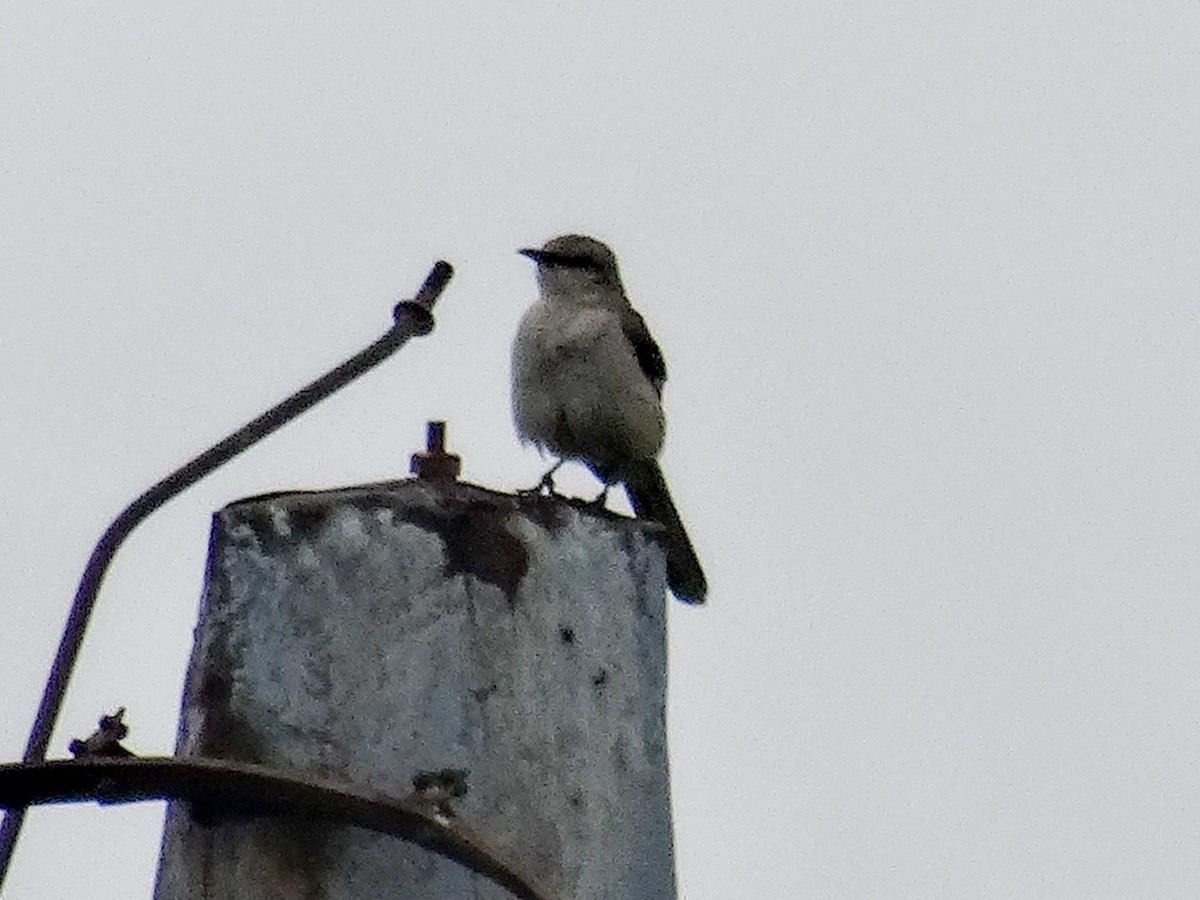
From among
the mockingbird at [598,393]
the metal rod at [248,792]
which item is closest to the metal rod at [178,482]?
the metal rod at [248,792]

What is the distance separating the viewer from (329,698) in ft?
10.8

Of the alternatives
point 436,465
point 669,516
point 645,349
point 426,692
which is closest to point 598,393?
point 645,349

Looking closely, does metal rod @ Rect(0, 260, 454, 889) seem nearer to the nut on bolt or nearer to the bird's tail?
the nut on bolt

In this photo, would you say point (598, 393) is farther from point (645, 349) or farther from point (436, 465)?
point (436, 465)

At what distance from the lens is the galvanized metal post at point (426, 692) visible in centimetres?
326

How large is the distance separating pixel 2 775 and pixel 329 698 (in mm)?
463

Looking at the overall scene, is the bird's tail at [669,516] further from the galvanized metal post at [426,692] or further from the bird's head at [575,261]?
the galvanized metal post at [426,692]

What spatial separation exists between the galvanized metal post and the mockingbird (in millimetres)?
5525

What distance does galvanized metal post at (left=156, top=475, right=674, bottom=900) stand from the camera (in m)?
3.26

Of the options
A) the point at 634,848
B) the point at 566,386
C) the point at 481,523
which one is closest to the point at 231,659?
the point at 481,523

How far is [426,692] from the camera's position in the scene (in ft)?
10.8

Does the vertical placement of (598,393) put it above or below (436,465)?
above

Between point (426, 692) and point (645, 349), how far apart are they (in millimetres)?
6642

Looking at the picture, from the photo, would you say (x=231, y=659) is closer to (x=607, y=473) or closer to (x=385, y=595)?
(x=385, y=595)
